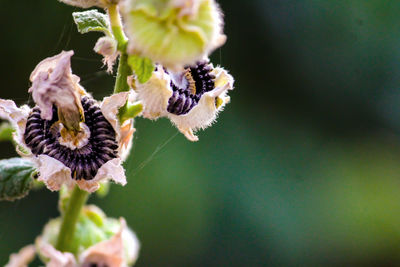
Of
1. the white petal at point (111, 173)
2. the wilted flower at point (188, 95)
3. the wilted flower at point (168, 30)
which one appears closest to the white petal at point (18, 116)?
the white petal at point (111, 173)

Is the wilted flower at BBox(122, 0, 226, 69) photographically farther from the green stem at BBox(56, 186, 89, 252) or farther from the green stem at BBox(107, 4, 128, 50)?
the green stem at BBox(56, 186, 89, 252)


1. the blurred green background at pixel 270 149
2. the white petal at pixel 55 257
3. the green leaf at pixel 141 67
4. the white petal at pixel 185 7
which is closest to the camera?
the white petal at pixel 185 7

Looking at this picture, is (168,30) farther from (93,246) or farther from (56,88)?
(93,246)

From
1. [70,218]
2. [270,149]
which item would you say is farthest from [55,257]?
[270,149]

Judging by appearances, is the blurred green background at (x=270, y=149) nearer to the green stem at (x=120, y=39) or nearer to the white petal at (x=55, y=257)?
the white petal at (x=55, y=257)

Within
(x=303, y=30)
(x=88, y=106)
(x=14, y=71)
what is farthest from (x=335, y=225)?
(x=88, y=106)

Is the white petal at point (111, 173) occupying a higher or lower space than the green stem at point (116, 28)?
lower
